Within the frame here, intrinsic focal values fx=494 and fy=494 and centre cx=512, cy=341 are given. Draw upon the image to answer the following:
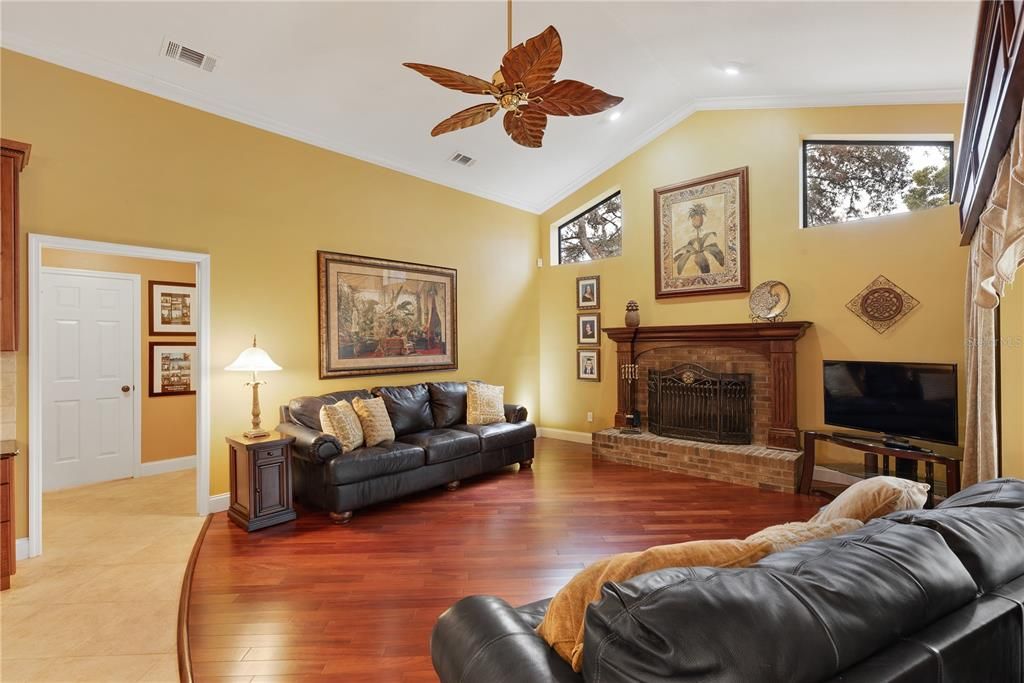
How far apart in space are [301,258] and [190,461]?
2894 millimetres

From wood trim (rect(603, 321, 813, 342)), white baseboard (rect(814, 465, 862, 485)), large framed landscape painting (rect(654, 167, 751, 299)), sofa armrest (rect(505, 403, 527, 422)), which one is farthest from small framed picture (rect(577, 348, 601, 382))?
white baseboard (rect(814, 465, 862, 485))

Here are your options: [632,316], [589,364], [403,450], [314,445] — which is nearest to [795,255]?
[632,316]

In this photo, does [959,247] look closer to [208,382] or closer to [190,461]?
[208,382]

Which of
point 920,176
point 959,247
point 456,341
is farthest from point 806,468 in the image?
point 456,341

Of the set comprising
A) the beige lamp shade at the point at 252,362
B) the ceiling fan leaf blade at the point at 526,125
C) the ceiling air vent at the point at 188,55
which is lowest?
the beige lamp shade at the point at 252,362

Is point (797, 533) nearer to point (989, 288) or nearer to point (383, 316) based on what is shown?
point (989, 288)

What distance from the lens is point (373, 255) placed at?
5148 millimetres

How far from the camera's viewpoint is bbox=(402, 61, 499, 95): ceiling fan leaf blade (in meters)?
2.46

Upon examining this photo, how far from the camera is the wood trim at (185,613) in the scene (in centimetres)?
207

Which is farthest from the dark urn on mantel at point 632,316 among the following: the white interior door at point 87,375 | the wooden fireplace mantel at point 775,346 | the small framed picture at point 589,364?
the white interior door at point 87,375

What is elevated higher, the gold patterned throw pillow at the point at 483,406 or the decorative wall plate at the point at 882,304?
the decorative wall plate at the point at 882,304

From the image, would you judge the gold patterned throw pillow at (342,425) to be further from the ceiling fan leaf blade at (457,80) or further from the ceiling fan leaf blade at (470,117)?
the ceiling fan leaf blade at (457,80)

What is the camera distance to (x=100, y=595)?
8.87 feet

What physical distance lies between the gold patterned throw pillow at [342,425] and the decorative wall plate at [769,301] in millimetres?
4067
